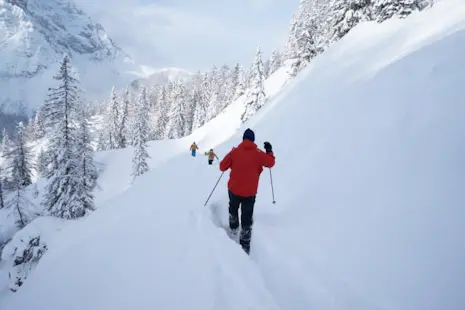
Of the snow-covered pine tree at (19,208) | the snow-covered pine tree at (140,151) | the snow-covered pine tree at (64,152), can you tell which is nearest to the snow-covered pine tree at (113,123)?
the snow-covered pine tree at (140,151)

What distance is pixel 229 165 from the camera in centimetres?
623

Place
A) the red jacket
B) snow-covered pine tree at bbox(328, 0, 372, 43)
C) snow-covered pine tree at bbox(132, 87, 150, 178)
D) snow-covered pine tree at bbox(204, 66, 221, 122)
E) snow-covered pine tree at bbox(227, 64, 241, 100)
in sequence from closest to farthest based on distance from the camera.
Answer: the red jacket < snow-covered pine tree at bbox(328, 0, 372, 43) < snow-covered pine tree at bbox(132, 87, 150, 178) < snow-covered pine tree at bbox(204, 66, 221, 122) < snow-covered pine tree at bbox(227, 64, 241, 100)

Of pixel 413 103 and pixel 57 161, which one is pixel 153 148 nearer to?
pixel 57 161

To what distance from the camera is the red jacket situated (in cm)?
596

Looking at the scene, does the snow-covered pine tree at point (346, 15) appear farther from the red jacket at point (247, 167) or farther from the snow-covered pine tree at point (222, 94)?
the snow-covered pine tree at point (222, 94)

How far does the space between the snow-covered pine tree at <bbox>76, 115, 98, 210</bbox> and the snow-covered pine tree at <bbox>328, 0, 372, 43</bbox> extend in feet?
84.0

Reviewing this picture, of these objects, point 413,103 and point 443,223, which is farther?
point 413,103

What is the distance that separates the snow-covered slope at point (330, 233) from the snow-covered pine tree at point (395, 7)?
12849 mm

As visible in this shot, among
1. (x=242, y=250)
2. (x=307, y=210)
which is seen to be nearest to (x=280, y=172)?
(x=307, y=210)

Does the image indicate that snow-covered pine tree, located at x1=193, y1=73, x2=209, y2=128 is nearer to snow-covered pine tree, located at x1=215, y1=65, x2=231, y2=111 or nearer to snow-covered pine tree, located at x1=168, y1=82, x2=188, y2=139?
snow-covered pine tree, located at x1=215, y1=65, x2=231, y2=111

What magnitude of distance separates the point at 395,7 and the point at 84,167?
100ft

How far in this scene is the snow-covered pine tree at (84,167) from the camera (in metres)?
26.2

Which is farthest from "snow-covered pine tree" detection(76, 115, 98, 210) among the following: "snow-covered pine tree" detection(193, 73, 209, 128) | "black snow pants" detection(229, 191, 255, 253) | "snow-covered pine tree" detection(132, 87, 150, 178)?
"snow-covered pine tree" detection(193, 73, 209, 128)

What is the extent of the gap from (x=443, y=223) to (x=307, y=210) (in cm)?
287
